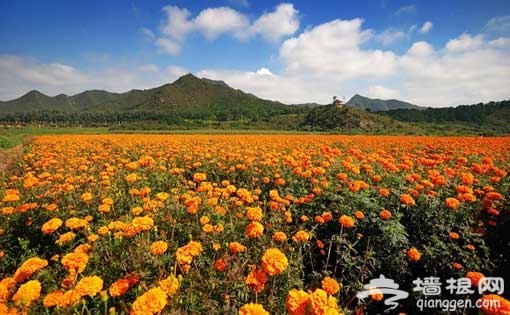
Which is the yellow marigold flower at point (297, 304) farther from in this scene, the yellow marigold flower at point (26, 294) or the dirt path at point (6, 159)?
the dirt path at point (6, 159)

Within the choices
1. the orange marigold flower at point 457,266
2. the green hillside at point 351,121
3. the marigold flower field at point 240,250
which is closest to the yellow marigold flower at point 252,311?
the marigold flower field at point 240,250

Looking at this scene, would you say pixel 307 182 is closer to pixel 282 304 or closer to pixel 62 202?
pixel 282 304

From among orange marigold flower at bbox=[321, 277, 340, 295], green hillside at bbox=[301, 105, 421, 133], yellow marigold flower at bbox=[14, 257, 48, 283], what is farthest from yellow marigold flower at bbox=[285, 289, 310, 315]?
green hillside at bbox=[301, 105, 421, 133]

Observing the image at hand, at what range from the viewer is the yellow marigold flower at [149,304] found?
5.50ft

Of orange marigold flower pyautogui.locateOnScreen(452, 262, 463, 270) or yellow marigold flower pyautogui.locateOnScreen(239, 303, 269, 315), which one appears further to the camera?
orange marigold flower pyautogui.locateOnScreen(452, 262, 463, 270)

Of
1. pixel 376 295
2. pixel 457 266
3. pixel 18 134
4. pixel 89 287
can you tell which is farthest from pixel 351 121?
pixel 89 287

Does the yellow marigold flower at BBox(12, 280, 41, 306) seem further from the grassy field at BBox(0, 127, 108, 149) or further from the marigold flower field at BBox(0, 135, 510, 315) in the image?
the grassy field at BBox(0, 127, 108, 149)

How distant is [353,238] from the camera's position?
3762 mm

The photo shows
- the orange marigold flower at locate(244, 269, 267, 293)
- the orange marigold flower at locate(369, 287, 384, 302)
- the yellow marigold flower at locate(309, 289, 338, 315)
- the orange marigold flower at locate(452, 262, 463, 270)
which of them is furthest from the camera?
the orange marigold flower at locate(452, 262, 463, 270)

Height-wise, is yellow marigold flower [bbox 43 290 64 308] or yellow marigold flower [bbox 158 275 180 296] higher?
yellow marigold flower [bbox 158 275 180 296]

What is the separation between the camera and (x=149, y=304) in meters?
1.70

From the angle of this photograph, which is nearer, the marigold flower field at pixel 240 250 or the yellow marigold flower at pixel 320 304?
the yellow marigold flower at pixel 320 304

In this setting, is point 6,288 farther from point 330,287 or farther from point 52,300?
point 330,287

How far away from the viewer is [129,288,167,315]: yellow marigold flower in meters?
1.68
